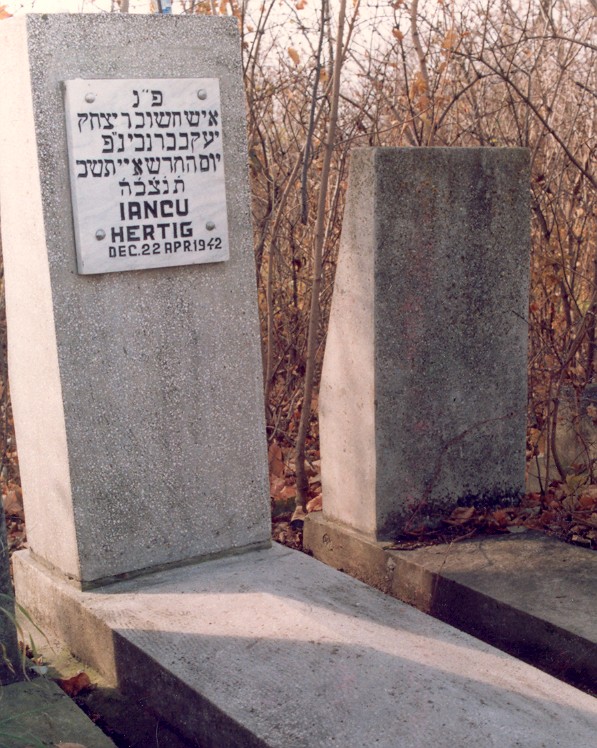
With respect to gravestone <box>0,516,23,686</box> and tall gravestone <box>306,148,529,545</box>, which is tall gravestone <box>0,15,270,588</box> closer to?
tall gravestone <box>306,148,529,545</box>

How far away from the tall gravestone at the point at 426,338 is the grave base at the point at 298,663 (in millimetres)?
523

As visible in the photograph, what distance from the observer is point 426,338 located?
3.85m

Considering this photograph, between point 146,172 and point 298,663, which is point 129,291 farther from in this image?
point 298,663

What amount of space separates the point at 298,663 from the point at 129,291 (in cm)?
137

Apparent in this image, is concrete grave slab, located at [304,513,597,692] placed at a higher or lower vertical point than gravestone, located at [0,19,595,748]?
lower

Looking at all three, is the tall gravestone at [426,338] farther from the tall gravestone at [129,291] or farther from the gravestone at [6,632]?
the gravestone at [6,632]

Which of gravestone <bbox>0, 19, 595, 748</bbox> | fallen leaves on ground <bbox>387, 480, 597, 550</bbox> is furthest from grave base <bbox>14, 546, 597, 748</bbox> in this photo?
fallen leaves on ground <bbox>387, 480, 597, 550</bbox>

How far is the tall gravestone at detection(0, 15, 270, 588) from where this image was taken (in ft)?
10.6

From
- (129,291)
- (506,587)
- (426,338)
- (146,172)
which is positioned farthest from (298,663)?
(146,172)

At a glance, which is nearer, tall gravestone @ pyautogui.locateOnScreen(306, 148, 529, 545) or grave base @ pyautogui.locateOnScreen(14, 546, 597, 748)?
grave base @ pyautogui.locateOnScreen(14, 546, 597, 748)

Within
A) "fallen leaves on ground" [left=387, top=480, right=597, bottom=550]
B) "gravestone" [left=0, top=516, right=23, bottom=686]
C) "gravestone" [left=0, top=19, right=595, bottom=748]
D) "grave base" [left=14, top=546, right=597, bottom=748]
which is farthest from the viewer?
"fallen leaves on ground" [left=387, top=480, right=597, bottom=550]

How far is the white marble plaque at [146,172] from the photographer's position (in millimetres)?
3248

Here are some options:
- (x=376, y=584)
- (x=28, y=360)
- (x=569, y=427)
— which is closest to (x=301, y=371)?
(x=569, y=427)

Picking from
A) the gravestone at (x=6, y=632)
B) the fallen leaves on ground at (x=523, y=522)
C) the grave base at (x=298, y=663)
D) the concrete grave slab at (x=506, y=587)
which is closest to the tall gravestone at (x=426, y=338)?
the fallen leaves on ground at (x=523, y=522)
